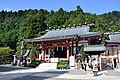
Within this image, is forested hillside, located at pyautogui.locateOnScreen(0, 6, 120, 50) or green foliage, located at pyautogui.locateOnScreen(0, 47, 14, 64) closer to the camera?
green foliage, located at pyautogui.locateOnScreen(0, 47, 14, 64)

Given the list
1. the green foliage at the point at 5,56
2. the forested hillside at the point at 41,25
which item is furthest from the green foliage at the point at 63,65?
the green foliage at the point at 5,56

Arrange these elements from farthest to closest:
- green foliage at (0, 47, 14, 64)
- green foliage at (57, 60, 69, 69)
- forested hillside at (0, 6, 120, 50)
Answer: forested hillside at (0, 6, 120, 50) → green foliage at (0, 47, 14, 64) → green foliage at (57, 60, 69, 69)

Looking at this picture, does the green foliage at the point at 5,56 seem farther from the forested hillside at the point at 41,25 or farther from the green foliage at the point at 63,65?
the green foliage at the point at 63,65

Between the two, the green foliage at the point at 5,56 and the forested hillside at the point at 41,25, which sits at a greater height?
the forested hillside at the point at 41,25

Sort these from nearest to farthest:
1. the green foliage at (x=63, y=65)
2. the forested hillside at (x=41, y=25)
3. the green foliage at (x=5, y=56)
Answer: the green foliage at (x=63, y=65) → the green foliage at (x=5, y=56) → the forested hillside at (x=41, y=25)

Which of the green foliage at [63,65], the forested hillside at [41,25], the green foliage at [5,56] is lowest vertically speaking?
the green foliage at [63,65]

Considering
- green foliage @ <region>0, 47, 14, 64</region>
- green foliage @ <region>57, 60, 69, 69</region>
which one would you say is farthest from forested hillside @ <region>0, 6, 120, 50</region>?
green foliage @ <region>57, 60, 69, 69</region>

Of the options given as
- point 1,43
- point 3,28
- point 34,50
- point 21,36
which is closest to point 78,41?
point 34,50

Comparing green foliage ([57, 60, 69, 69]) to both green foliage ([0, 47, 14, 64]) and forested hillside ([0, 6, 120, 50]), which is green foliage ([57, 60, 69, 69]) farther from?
green foliage ([0, 47, 14, 64])

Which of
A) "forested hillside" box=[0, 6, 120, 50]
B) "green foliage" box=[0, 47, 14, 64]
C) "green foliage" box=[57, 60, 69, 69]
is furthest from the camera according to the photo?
"forested hillside" box=[0, 6, 120, 50]

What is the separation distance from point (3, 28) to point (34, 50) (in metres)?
34.6

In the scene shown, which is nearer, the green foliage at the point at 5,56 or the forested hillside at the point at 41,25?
the green foliage at the point at 5,56

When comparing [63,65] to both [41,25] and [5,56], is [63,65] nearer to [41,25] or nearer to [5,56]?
[5,56]

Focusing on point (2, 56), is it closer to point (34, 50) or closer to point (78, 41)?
point (34, 50)
